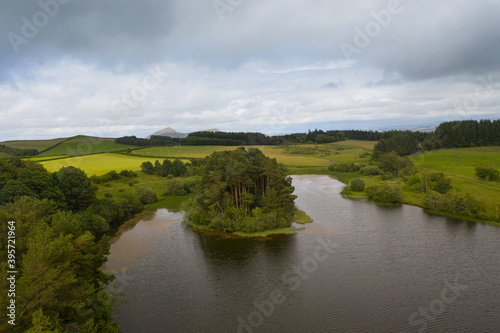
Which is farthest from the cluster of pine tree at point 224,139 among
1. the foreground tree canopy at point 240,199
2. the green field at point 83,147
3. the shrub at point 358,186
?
the foreground tree canopy at point 240,199

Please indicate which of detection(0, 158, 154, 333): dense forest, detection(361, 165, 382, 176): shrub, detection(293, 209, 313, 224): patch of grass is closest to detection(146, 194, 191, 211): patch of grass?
detection(293, 209, 313, 224): patch of grass

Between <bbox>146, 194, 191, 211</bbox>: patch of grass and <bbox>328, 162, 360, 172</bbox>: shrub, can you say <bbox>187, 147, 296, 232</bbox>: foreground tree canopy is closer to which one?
<bbox>146, 194, 191, 211</bbox>: patch of grass

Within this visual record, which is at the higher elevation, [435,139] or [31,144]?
[31,144]

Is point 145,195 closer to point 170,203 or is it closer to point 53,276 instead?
point 170,203

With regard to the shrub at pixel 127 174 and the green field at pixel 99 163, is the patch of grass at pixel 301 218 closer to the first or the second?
the shrub at pixel 127 174

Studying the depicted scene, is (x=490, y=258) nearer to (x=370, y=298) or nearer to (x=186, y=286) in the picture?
(x=370, y=298)

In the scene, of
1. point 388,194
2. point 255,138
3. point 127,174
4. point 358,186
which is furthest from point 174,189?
point 255,138

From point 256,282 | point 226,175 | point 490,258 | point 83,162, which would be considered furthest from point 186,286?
point 83,162

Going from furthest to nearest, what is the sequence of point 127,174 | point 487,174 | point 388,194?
point 127,174, point 487,174, point 388,194
